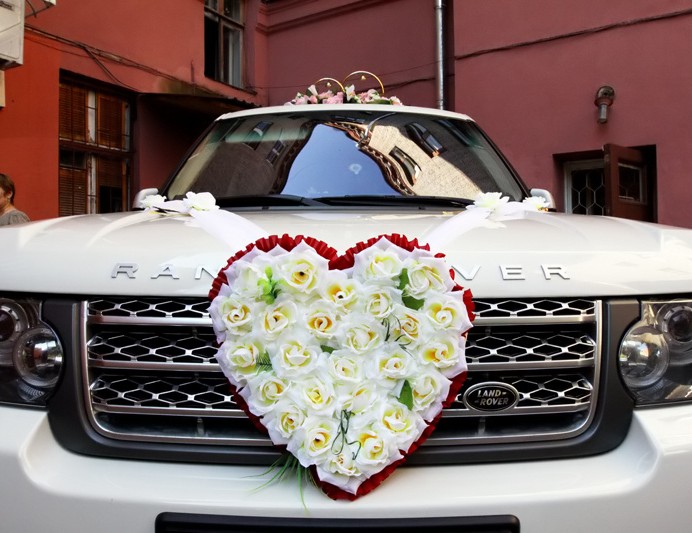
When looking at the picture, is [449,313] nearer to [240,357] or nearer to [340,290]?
[340,290]

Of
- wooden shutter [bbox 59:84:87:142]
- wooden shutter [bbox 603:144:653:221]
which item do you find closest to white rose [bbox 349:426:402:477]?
wooden shutter [bbox 603:144:653:221]

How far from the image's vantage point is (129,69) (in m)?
9.50

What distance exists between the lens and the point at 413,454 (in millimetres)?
1427

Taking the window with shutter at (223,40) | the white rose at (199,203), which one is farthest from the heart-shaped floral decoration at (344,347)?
the window with shutter at (223,40)

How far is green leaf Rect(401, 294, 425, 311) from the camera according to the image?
4.52ft

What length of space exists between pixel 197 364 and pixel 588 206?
8412mm

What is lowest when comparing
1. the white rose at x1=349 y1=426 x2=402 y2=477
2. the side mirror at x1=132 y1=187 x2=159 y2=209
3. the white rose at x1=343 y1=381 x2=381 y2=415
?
the white rose at x1=349 y1=426 x2=402 y2=477

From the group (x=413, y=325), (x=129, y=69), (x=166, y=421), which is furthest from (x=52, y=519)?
(x=129, y=69)

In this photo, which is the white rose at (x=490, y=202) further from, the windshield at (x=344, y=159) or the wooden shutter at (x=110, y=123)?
the wooden shutter at (x=110, y=123)

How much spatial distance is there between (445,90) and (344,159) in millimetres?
→ 8447

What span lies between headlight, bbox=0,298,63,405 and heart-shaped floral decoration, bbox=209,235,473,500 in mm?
415

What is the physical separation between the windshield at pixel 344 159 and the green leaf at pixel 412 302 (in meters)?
1.09

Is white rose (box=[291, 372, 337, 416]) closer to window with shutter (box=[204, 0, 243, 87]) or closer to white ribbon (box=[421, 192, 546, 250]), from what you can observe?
white ribbon (box=[421, 192, 546, 250])

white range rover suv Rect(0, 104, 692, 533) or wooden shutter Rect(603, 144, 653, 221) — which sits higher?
wooden shutter Rect(603, 144, 653, 221)
